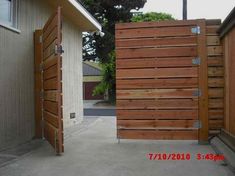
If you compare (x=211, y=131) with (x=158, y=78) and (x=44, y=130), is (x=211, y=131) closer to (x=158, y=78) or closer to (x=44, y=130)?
(x=158, y=78)

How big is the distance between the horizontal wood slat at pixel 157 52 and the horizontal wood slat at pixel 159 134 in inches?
59.9

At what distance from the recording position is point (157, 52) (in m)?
7.00

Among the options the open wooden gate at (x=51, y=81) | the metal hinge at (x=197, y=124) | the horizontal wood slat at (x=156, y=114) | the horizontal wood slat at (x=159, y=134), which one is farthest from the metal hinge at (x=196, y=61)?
the open wooden gate at (x=51, y=81)

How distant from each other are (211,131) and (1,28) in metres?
4.52

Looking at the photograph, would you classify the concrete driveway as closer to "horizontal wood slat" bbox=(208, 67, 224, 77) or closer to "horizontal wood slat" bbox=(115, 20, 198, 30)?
"horizontal wood slat" bbox=(208, 67, 224, 77)

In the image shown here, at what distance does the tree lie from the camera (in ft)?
67.6

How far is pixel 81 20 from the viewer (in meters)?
11.1

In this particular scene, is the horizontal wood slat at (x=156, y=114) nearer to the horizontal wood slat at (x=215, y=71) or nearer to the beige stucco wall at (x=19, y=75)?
the horizontal wood slat at (x=215, y=71)

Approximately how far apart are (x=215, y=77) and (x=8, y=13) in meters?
4.32

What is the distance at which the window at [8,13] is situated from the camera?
6793 mm

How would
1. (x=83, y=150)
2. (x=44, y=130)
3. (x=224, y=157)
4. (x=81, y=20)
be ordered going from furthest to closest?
(x=81, y=20)
(x=44, y=130)
(x=83, y=150)
(x=224, y=157)

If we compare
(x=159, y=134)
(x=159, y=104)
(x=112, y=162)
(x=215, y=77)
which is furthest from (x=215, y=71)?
(x=112, y=162)

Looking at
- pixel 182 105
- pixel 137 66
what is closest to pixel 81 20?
pixel 137 66

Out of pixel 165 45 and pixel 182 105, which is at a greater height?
pixel 165 45
